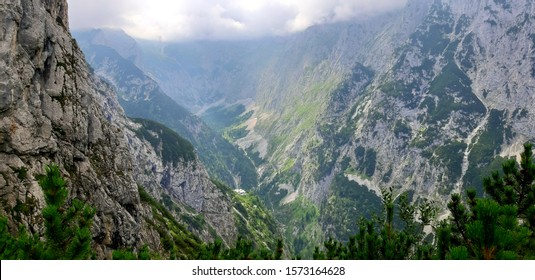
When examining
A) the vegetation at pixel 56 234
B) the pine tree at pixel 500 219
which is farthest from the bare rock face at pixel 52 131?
the pine tree at pixel 500 219

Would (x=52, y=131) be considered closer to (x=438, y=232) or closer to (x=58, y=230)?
(x=58, y=230)

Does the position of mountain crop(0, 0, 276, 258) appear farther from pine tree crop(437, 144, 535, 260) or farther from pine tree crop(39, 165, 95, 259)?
pine tree crop(437, 144, 535, 260)

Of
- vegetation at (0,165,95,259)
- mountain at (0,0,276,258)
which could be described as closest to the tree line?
vegetation at (0,165,95,259)

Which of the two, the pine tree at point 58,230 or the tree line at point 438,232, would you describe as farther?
the pine tree at point 58,230

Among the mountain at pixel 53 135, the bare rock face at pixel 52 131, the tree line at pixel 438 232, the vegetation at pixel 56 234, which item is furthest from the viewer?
the bare rock face at pixel 52 131

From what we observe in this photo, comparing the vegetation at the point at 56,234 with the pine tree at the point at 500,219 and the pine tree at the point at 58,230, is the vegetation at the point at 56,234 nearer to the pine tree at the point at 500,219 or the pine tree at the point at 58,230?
the pine tree at the point at 58,230

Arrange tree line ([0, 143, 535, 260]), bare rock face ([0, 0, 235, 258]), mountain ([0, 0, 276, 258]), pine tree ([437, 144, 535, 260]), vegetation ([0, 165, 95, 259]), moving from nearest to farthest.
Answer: pine tree ([437, 144, 535, 260]), tree line ([0, 143, 535, 260]), vegetation ([0, 165, 95, 259]), mountain ([0, 0, 276, 258]), bare rock face ([0, 0, 235, 258])

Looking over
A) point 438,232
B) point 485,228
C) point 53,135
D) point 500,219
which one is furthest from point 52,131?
point 485,228
